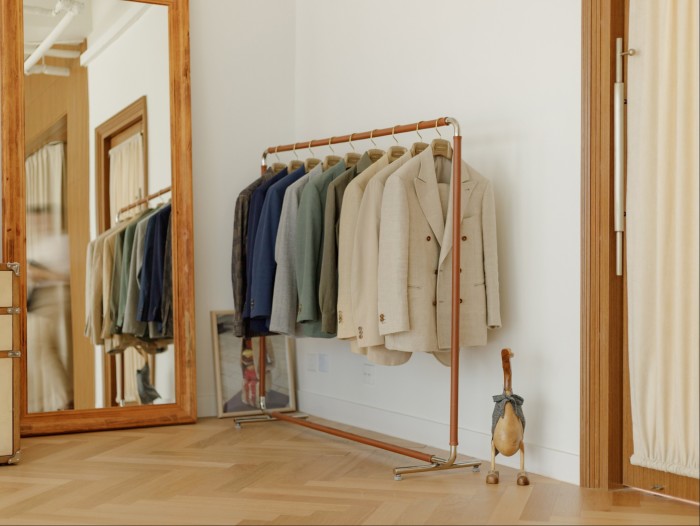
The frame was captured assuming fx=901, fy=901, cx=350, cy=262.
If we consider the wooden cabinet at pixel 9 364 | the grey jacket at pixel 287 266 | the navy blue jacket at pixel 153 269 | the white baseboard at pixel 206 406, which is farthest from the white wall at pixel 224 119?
the wooden cabinet at pixel 9 364

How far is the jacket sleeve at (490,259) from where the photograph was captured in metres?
3.62

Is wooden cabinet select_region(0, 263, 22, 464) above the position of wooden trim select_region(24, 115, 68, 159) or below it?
below

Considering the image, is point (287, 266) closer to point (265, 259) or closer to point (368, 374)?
point (265, 259)

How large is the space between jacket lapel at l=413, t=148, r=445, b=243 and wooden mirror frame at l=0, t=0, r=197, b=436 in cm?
166

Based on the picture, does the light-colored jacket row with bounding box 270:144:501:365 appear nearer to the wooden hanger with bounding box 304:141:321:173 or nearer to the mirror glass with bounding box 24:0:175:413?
the wooden hanger with bounding box 304:141:321:173

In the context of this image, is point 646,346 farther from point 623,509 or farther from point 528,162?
point 528,162

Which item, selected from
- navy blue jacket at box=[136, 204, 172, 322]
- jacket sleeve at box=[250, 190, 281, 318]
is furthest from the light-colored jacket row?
navy blue jacket at box=[136, 204, 172, 322]

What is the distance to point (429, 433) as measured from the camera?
4180mm

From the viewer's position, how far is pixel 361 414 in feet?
15.3

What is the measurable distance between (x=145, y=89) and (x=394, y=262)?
193 centimetres

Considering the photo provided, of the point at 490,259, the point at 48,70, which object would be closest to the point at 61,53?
the point at 48,70

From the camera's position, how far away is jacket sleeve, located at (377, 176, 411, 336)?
351 cm

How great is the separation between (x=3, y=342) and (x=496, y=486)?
82.9 inches

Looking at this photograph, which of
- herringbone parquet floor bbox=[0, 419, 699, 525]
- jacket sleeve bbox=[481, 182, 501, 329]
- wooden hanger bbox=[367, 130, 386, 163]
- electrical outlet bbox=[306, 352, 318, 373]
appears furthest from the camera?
electrical outlet bbox=[306, 352, 318, 373]
